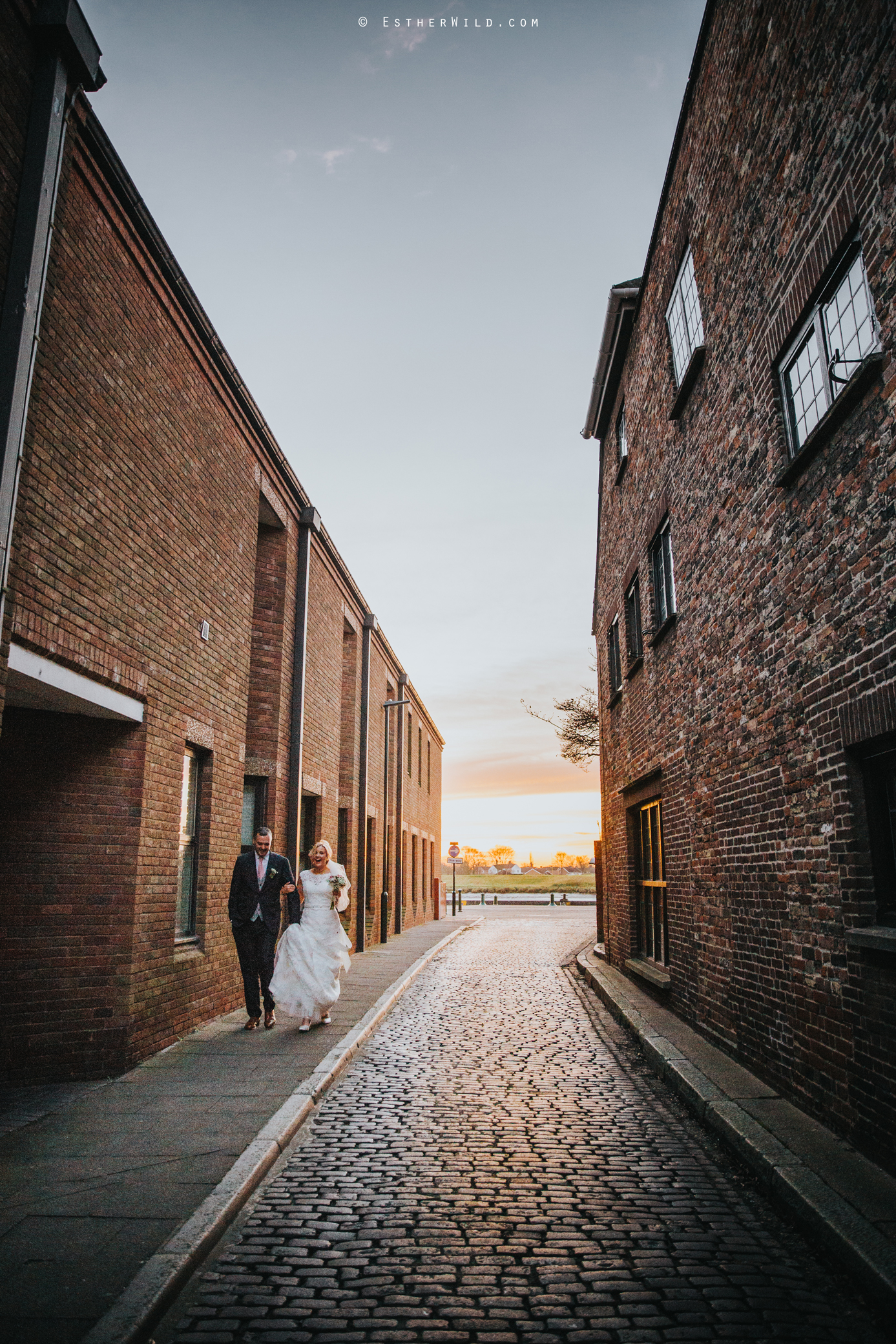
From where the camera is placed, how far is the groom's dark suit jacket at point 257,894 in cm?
807

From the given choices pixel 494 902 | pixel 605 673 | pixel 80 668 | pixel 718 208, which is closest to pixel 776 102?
pixel 718 208

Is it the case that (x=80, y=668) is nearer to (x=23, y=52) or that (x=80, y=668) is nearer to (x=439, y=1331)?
(x=23, y=52)

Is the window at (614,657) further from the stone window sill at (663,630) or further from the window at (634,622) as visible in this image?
the stone window sill at (663,630)

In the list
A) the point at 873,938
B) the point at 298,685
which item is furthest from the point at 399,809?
the point at 873,938

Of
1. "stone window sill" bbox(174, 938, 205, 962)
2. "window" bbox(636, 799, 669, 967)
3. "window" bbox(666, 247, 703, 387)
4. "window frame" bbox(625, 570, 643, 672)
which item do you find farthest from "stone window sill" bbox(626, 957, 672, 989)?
"window" bbox(666, 247, 703, 387)

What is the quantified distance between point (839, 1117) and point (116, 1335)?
12.1 ft

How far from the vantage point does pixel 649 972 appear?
1001 cm

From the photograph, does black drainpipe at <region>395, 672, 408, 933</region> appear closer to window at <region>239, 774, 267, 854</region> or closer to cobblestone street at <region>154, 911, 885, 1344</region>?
window at <region>239, 774, 267, 854</region>

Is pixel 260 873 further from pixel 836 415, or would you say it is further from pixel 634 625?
pixel 836 415

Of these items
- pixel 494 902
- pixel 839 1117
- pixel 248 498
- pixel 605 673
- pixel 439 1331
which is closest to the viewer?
pixel 439 1331

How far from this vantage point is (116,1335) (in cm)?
277

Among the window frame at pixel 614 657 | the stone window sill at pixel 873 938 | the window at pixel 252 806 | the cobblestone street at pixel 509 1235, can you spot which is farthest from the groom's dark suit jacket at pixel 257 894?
the window frame at pixel 614 657

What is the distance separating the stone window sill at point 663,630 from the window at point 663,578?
54 millimetres

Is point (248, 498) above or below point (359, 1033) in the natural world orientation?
above
